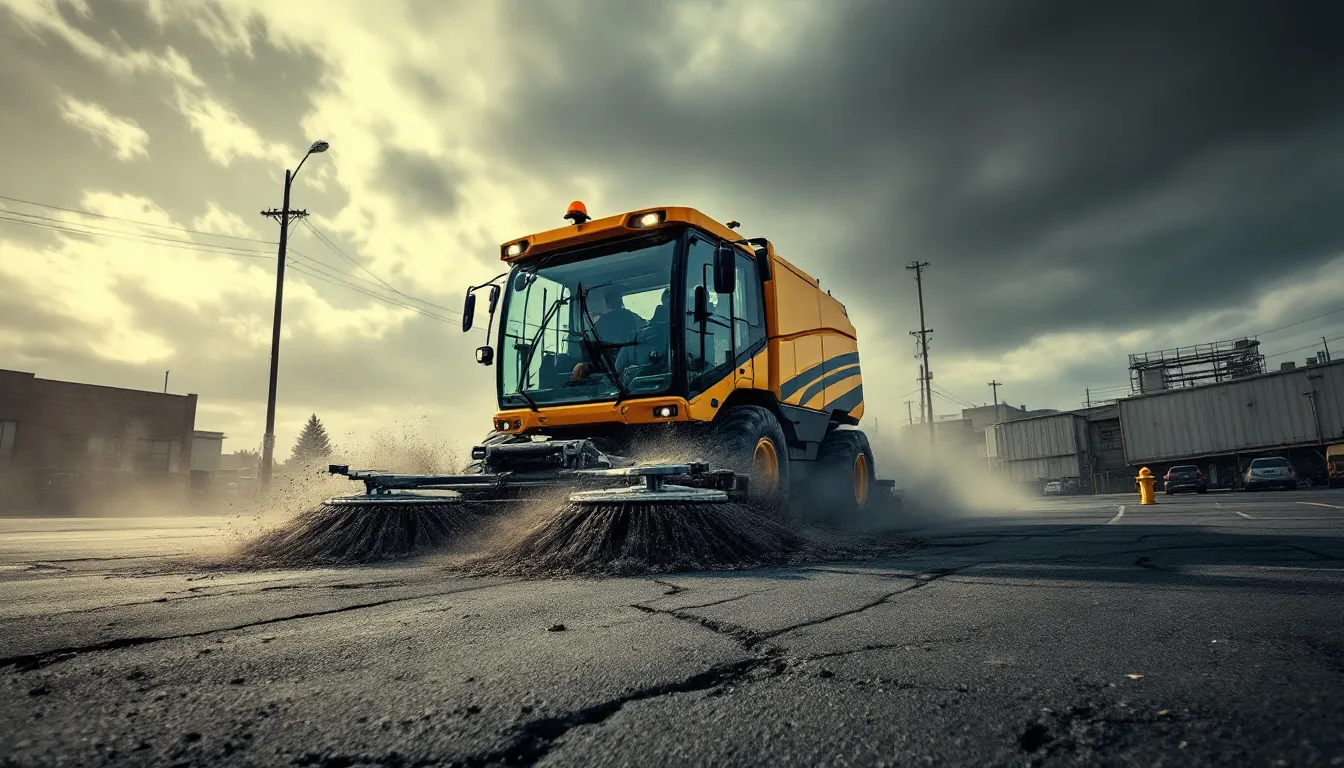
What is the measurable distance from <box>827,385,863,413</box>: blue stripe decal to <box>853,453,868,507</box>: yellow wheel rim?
29.3 inches

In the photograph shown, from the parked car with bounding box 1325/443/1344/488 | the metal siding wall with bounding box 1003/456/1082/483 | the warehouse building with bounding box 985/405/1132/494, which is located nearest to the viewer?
the parked car with bounding box 1325/443/1344/488

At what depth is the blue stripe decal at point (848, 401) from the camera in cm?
954

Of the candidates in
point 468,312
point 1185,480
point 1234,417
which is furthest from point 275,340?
point 1234,417

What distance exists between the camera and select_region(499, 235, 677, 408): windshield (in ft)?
21.2

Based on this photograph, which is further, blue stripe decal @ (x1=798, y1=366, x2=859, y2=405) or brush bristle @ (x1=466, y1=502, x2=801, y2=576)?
blue stripe decal @ (x1=798, y1=366, x2=859, y2=405)

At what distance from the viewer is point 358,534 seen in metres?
5.39

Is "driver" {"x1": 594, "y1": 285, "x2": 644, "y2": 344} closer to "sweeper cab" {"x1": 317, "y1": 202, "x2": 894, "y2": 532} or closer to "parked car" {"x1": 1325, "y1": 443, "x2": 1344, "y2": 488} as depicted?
"sweeper cab" {"x1": 317, "y1": 202, "x2": 894, "y2": 532}

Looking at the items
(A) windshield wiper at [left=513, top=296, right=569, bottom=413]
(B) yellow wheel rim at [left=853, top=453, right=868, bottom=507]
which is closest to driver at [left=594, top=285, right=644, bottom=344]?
(A) windshield wiper at [left=513, top=296, right=569, bottom=413]

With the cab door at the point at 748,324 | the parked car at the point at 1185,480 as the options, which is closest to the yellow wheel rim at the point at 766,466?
the cab door at the point at 748,324

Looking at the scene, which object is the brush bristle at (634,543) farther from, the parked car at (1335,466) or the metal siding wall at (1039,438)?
the metal siding wall at (1039,438)

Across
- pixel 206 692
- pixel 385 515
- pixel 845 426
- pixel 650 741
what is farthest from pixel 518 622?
pixel 845 426

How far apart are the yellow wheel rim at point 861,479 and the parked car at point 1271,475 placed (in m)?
24.0

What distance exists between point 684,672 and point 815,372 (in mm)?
7217

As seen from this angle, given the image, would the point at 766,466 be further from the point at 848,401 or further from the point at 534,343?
the point at 848,401
